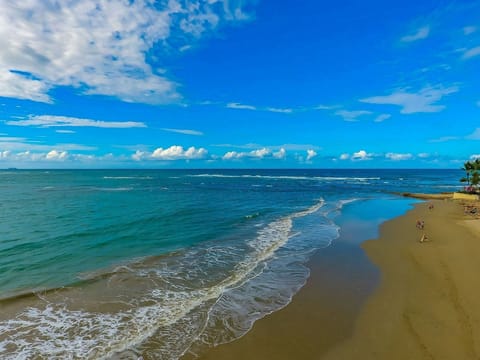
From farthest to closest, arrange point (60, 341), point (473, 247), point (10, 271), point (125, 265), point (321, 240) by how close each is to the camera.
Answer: point (321, 240) → point (473, 247) → point (125, 265) → point (10, 271) → point (60, 341)

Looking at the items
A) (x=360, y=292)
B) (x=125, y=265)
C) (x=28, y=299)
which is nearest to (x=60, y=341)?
(x=28, y=299)

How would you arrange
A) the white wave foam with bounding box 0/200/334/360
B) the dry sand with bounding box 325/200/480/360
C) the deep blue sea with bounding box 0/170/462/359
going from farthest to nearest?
1. the deep blue sea with bounding box 0/170/462/359
2. the white wave foam with bounding box 0/200/334/360
3. the dry sand with bounding box 325/200/480/360

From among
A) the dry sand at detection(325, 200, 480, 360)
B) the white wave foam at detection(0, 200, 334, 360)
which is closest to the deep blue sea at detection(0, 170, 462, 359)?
the white wave foam at detection(0, 200, 334, 360)

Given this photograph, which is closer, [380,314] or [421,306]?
[380,314]

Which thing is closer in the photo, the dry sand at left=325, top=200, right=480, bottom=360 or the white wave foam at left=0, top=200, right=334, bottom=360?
the dry sand at left=325, top=200, right=480, bottom=360

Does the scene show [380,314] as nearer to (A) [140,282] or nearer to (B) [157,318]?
(B) [157,318]

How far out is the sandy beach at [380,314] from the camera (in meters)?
7.68

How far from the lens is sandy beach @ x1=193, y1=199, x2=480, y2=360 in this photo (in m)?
7.68

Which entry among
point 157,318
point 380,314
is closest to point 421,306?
point 380,314

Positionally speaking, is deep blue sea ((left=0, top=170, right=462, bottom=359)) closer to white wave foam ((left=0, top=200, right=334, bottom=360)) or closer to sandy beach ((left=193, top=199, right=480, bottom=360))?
white wave foam ((left=0, top=200, right=334, bottom=360))

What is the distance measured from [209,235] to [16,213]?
21416 mm

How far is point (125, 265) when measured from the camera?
47.3ft

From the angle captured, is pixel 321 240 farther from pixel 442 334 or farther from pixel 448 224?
pixel 448 224

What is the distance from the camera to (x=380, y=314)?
31.4 feet
